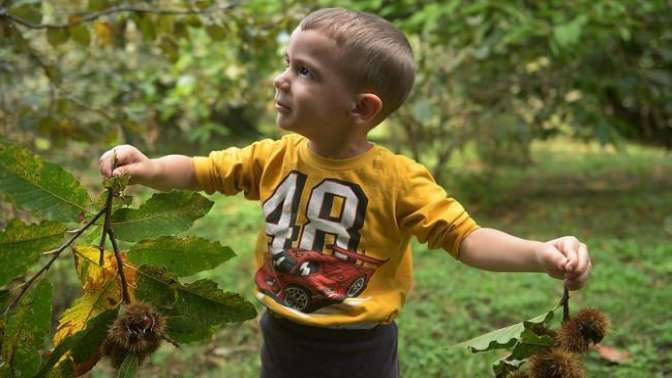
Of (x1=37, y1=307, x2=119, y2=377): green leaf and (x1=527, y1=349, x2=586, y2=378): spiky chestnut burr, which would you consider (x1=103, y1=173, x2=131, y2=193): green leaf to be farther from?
(x1=527, y1=349, x2=586, y2=378): spiky chestnut burr

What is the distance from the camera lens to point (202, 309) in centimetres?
104

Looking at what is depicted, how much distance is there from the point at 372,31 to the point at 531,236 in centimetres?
325

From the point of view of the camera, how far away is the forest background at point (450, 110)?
8.23ft

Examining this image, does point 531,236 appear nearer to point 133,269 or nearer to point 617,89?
point 617,89

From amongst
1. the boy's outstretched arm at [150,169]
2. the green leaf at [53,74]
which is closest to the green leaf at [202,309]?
the boy's outstretched arm at [150,169]

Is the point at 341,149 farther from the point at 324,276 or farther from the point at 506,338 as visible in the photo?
the point at 506,338

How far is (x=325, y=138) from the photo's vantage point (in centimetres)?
142

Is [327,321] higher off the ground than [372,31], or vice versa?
[372,31]

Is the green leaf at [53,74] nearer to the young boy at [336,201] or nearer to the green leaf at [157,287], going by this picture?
the young boy at [336,201]

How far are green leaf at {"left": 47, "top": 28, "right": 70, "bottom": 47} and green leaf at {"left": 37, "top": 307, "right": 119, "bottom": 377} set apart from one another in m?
1.59

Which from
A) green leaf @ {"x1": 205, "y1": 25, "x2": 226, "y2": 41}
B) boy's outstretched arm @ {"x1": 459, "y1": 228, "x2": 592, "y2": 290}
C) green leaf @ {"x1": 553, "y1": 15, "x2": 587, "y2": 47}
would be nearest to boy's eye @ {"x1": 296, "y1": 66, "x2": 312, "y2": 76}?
boy's outstretched arm @ {"x1": 459, "y1": 228, "x2": 592, "y2": 290}

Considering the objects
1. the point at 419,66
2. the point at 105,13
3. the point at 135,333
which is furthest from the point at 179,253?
the point at 419,66

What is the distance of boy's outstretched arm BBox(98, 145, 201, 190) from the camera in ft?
4.08

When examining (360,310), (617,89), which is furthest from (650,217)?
(360,310)
